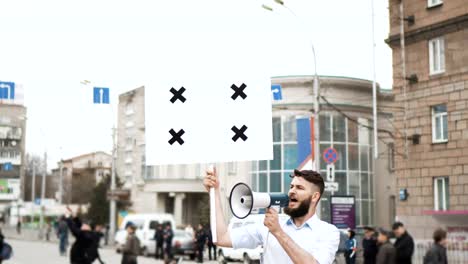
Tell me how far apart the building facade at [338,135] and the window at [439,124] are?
701 inches

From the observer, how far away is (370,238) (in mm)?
17422

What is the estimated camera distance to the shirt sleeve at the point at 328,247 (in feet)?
15.0

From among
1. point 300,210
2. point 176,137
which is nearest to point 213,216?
point 300,210

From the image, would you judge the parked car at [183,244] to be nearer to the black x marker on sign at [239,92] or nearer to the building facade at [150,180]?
the building facade at [150,180]

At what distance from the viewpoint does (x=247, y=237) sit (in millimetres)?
4969

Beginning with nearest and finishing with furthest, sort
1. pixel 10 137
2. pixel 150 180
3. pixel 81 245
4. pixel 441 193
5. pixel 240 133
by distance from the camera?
pixel 240 133 → pixel 81 245 → pixel 10 137 → pixel 441 193 → pixel 150 180

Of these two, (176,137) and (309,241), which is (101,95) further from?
(309,241)

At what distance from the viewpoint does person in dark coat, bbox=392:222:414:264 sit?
46.9 ft

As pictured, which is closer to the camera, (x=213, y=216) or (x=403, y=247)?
(x=213, y=216)

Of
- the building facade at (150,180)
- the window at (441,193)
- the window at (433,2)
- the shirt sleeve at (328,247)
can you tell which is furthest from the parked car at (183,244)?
the shirt sleeve at (328,247)

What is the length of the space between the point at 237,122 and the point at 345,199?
1443 centimetres

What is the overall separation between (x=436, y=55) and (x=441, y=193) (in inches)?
198

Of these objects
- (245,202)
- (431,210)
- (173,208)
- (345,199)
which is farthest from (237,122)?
(173,208)

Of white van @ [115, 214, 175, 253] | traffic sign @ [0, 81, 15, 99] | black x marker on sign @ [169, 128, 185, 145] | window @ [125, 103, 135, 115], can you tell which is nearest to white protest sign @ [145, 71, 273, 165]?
black x marker on sign @ [169, 128, 185, 145]
